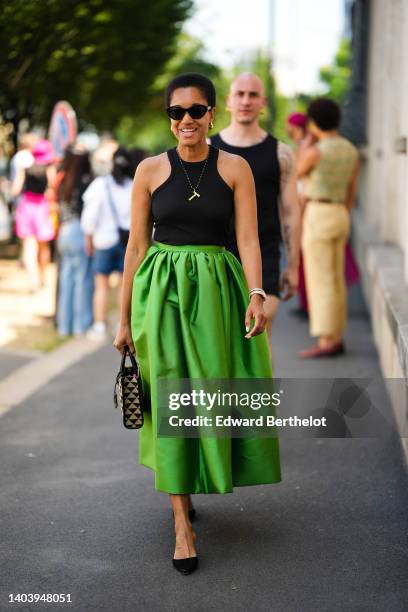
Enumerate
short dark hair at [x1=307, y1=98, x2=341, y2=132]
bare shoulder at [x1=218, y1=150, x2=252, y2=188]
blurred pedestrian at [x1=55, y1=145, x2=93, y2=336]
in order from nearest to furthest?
bare shoulder at [x1=218, y1=150, x2=252, y2=188] < short dark hair at [x1=307, y1=98, x2=341, y2=132] < blurred pedestrian at [x1=55, y1=145, x2=93, y2=336]

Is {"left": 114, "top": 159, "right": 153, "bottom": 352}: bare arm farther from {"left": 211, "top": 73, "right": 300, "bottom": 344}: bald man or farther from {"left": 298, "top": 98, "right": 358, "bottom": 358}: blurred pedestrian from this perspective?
{"left": 298, "top": 98, "right": 358, "bottom": 358}: blurred pedestrian

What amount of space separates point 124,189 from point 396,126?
2632 millimetres

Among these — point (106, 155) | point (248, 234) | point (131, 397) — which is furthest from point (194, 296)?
point (106, 155)

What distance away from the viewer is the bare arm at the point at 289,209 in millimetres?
5863

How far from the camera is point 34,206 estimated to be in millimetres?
13312

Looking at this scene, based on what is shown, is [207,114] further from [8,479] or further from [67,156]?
[67,156]

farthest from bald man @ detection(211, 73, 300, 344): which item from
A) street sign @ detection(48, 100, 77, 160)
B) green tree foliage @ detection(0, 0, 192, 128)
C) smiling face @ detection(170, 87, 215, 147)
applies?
street sign @ detection(48, 100, 77, 160)

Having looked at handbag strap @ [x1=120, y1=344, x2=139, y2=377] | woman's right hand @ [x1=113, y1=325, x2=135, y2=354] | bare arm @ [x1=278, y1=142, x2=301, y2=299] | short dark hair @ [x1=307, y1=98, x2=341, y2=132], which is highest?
short dark hair @ [x1=307, y1=98, x2=341, y2=132]

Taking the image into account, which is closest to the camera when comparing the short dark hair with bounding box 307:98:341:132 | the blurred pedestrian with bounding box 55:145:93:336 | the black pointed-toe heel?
the black pointed-toe heel

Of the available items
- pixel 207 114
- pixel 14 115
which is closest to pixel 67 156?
pixel 207 114

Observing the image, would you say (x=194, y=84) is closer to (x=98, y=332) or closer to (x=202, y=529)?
(x=202, y=529)

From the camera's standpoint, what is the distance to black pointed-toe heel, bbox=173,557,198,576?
419 centimetres

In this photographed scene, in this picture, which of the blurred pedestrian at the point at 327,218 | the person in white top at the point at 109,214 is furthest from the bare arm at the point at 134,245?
the person in white top at the point at 109,214

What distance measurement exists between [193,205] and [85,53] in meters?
13.8
